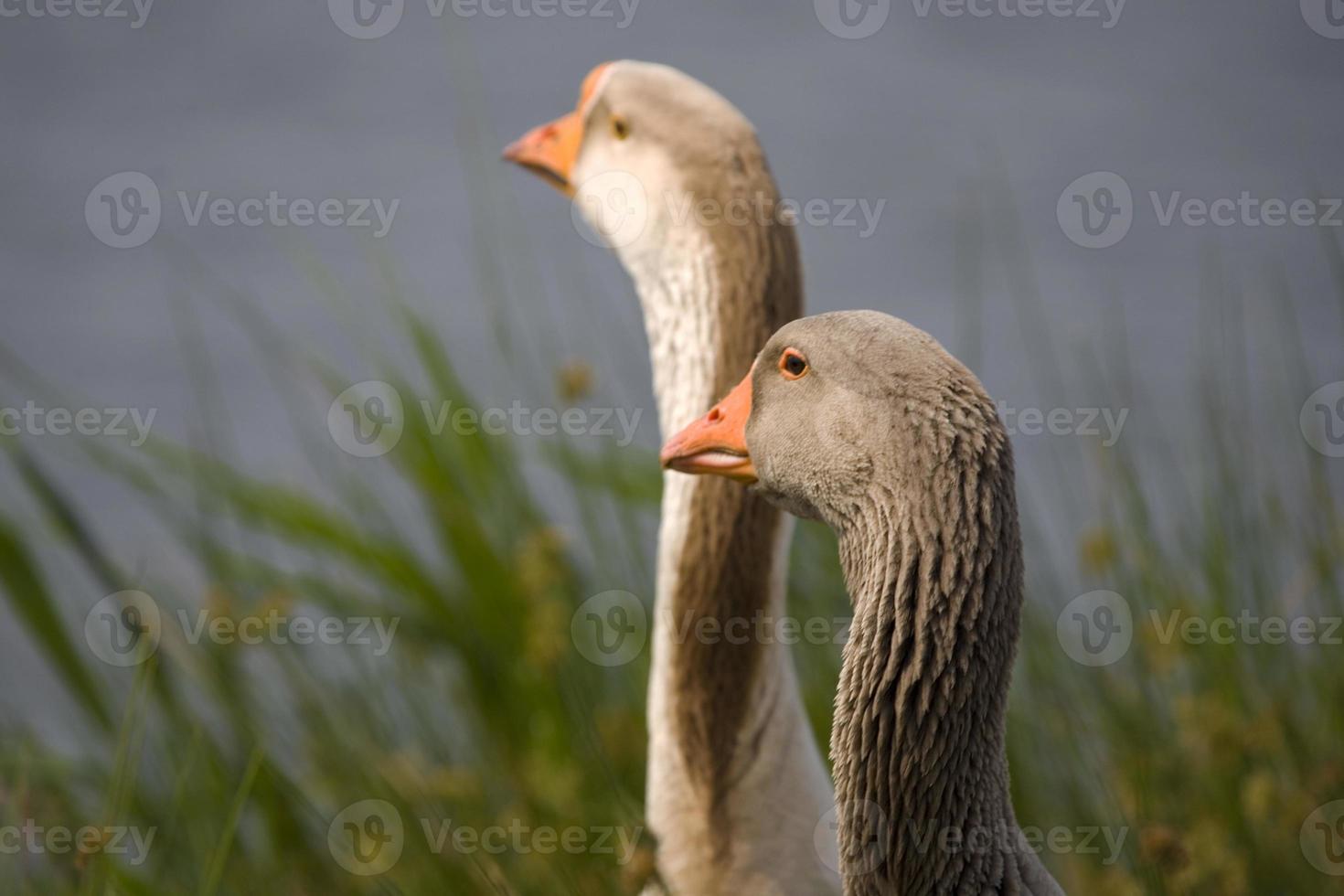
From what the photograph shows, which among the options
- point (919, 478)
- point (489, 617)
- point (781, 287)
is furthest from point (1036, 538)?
point (919, 478)

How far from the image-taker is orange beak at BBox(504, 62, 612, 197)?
4.63 metres

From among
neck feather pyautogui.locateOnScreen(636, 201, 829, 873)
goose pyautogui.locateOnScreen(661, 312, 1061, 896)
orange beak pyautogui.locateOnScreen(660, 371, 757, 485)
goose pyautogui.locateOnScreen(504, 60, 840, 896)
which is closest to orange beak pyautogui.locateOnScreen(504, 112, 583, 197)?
goose pyautogui.locateOnScreen(504, 60, 840, 896)

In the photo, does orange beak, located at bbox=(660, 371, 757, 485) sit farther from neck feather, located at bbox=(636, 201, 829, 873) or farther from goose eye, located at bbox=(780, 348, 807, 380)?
A: neck feather, located at bbox=(636, 201, 829, 873)

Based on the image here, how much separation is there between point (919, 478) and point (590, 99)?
2201 mm

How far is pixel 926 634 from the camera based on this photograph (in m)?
2.66

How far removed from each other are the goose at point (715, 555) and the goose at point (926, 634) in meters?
0.81

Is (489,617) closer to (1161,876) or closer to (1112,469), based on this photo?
(1112,469)

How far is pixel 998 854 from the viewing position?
2652 mm

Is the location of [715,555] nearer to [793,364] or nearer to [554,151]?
[793,364]

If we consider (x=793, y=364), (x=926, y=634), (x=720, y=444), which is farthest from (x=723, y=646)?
(x=926, y=634)

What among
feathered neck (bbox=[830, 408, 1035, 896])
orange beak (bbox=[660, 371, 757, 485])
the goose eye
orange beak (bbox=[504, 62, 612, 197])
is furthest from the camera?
orange beak (bbox=[504, 62, 612, 197])

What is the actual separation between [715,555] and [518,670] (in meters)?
2.00

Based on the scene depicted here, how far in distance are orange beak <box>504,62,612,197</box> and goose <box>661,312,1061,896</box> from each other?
2063 mm

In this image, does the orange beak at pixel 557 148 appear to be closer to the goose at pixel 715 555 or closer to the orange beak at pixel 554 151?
the orange beak at pixel 554 151
